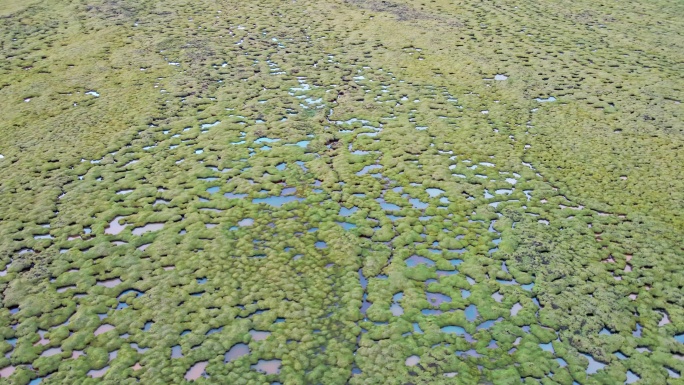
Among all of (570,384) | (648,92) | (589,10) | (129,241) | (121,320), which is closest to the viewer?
(570,384)

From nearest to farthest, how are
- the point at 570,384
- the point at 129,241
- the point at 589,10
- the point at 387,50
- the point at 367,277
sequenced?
1. the point at 570,384
2. the point at 367,277
3. the point at 129,241
4. the point at 387,50
5. the point at 589,10

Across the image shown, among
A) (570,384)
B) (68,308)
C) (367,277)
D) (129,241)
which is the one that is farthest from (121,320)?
(570,384)

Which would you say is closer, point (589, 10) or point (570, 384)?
point (570, 384)

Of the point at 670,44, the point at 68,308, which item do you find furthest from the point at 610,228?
the point at 670,44

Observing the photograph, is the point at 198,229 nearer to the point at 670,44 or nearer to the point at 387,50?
the point at 387,50

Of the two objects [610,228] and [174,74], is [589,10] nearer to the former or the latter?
[610,228]

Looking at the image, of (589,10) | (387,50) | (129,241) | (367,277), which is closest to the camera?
(367,277)
